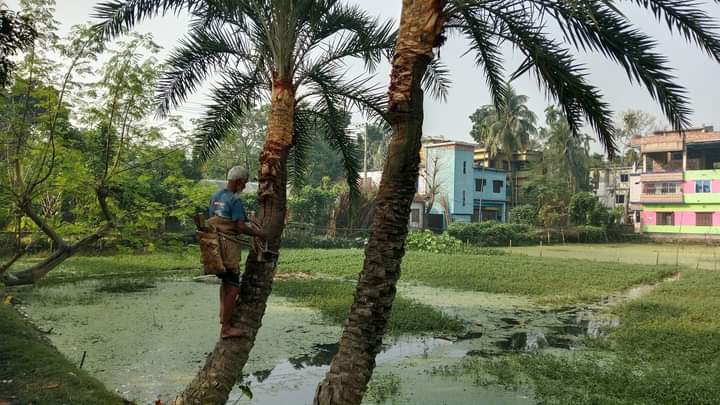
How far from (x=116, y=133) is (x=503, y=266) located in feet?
45.1

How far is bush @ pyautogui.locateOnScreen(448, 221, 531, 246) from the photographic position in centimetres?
2884

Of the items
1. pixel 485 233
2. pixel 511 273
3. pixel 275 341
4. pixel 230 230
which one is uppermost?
pixel 230 230

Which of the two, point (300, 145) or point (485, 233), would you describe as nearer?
point (300, 145)

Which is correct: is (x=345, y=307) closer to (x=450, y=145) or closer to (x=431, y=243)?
(x=431, y=243)

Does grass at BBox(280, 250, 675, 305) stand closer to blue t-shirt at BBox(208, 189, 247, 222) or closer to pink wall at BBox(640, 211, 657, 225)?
blue t-shirt at BBox(208, 189, 247, 222)

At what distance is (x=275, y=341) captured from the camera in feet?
26.9

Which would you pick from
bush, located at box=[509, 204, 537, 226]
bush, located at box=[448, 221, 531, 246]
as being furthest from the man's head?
bush, located at box=[509, 204, 537, 226]

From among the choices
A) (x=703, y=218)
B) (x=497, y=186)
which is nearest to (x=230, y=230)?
(x=497, y=186)

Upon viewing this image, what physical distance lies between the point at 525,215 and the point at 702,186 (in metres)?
11.9

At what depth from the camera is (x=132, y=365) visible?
6.63 meters

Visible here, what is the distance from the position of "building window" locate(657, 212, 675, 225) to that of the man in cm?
3913

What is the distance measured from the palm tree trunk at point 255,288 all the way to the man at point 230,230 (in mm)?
90

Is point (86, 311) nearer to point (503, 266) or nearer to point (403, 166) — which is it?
point (403, 166)

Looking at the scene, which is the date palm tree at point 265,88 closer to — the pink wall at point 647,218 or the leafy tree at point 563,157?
the leafy tree at point 563,157
